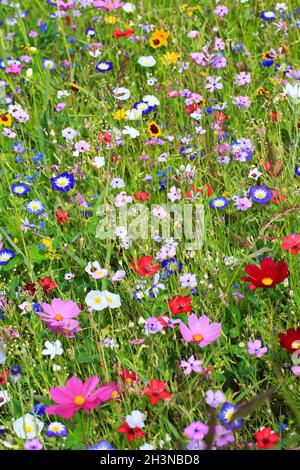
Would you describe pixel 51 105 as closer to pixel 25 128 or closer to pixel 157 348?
pixel 25 128

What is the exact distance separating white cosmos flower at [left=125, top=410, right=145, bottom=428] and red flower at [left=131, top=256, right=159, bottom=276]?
0.52 metres

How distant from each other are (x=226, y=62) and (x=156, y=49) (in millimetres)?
378

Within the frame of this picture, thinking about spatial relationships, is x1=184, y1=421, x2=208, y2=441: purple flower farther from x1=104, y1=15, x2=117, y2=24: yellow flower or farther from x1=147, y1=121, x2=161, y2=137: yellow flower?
x1=104, y1=15, x2=117, y2=24: yellow flower

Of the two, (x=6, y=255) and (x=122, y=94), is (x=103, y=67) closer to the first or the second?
(x=122, y=94)

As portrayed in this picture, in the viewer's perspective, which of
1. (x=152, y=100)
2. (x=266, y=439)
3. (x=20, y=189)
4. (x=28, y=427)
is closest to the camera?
(x=266, y=439)

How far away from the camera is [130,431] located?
1.85 m

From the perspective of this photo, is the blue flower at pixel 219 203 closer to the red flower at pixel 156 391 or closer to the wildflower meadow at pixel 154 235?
the wildflower meadow at pixel 154 235

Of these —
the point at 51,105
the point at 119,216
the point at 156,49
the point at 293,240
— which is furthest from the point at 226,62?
the point at 293,240

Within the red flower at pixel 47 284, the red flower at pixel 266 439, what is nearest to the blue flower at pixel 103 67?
the red flower at pixel 47 284

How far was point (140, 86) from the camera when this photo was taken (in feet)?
11.3

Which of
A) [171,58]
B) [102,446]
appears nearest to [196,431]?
[102,446]

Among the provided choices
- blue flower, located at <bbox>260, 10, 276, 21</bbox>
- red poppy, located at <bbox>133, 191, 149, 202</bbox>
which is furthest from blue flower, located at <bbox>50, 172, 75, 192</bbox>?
blue flower, located at <bbox>260, 10, 276, 21</bbox>

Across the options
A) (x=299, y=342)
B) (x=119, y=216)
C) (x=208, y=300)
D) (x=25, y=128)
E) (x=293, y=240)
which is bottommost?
(x=299, y=342)

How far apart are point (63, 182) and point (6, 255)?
0.36m
